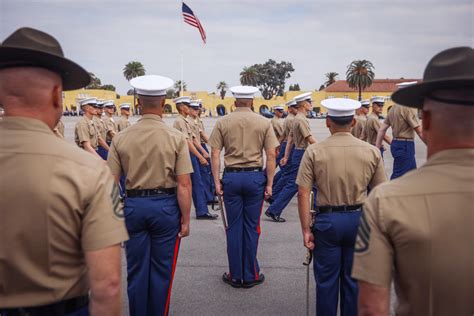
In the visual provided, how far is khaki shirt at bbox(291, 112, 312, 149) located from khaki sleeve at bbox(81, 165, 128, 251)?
236 inches

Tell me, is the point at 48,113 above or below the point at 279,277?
above

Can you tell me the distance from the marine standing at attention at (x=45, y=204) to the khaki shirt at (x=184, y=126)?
6.28m

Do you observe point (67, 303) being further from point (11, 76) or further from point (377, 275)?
point (377, 275)

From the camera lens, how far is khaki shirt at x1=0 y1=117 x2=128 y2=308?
166cm

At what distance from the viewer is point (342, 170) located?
3277 mm

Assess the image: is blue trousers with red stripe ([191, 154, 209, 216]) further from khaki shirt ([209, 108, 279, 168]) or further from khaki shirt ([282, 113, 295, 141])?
khaki shirt ([209, 108, 279, 168])

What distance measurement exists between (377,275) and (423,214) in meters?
0.29

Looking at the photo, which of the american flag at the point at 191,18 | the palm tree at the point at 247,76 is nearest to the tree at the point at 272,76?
the palm tree at the point at 247,76

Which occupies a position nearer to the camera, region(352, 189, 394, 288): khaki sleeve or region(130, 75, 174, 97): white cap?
region(352, 189, 394, 288): khaki sleeve

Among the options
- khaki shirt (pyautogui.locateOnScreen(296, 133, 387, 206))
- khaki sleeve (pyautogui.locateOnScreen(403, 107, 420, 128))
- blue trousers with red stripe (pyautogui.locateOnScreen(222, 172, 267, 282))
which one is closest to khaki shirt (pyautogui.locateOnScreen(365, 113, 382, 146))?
khaki sleeve (pyautogui.locateOnScreen(403, 107, 420, 128))

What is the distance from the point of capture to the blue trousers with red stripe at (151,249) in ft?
11.1

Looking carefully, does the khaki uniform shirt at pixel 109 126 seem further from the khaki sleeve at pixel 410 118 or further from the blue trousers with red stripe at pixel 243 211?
the khaki sleeve at pixel 410 118

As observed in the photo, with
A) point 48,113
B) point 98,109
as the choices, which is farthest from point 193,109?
point 48,113

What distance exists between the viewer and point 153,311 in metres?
3.57
